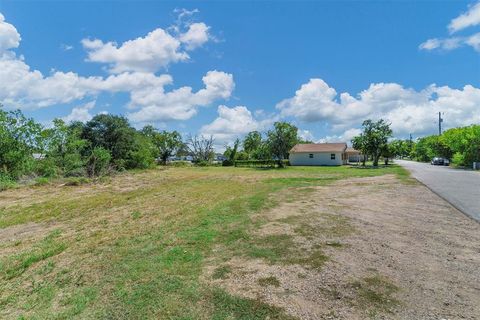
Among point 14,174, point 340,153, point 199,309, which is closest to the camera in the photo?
point 199,309

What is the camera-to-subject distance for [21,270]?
4.43 m

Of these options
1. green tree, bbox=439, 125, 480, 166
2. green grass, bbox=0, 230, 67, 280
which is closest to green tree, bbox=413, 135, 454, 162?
green tree, bbox=439, 125, 480, 166

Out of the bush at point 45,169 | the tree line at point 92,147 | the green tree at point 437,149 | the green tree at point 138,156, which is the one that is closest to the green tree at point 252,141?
the tree line at point 92,147

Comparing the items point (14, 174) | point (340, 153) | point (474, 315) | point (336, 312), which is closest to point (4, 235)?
point (336, 312)

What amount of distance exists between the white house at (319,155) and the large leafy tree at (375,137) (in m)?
5.17

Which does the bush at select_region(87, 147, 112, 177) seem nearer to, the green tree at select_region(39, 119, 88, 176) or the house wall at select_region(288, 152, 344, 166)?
the green tree at select_region(39, 119, 88, 176)

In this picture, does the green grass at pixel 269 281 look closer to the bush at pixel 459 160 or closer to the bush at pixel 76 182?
the bush at pixel 76 182

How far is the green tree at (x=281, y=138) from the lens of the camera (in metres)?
36.3

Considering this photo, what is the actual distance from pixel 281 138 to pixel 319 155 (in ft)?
30.4

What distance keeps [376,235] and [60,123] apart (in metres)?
23.2

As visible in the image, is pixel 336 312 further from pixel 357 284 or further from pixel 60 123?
pixel 60 123

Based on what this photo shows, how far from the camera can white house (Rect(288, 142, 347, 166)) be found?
41781 millimetres

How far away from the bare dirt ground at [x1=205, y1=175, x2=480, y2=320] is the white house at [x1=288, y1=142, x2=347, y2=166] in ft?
117

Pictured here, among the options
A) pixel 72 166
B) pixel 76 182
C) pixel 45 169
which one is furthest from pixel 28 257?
pixel 72 166
